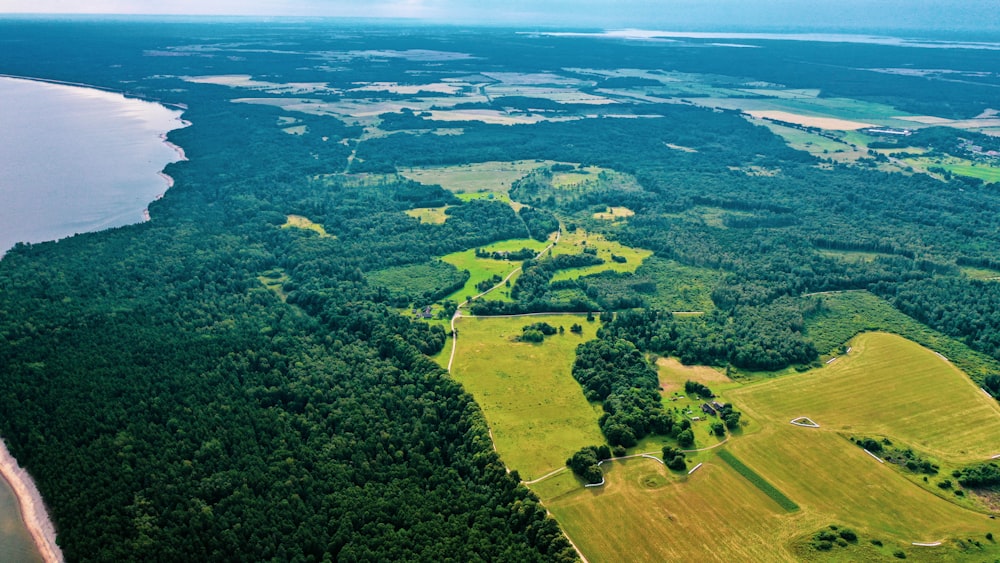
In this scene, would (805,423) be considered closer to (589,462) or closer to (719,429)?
(719,429)

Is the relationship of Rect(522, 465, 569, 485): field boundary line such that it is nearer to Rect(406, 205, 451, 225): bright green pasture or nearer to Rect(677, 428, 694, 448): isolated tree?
Rect(677, 428, 694, 448): isolated tree

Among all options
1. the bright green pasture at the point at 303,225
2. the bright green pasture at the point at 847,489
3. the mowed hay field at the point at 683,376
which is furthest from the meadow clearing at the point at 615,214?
the bright green pasture at the point at 847,489

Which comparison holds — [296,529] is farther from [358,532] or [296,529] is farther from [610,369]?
[610,369]

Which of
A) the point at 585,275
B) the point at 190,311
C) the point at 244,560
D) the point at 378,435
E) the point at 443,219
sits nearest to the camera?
the point at 244,560

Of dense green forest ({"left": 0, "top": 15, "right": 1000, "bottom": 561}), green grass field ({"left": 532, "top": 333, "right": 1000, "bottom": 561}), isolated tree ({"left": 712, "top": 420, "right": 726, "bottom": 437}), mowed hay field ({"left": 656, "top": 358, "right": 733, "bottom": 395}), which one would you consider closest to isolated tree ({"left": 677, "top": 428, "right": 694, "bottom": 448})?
green grass field ({"left": 532, "top": 333, "right": 1000, "bottom": 561})

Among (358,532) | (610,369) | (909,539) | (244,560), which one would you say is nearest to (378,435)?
(358,532)
